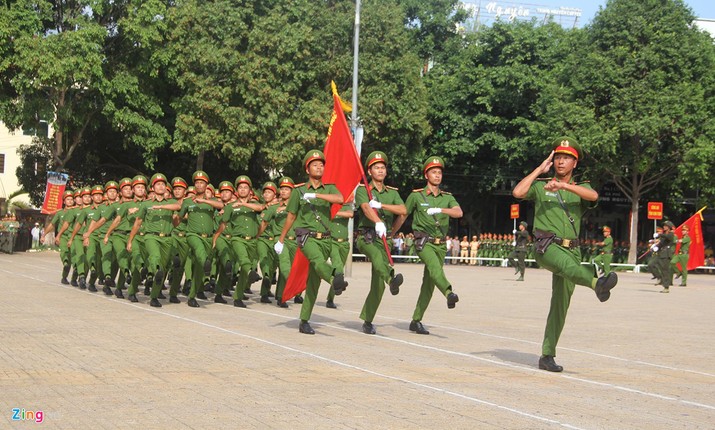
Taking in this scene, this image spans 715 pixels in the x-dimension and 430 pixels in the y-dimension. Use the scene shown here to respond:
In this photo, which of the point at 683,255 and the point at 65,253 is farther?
the point at 683,255

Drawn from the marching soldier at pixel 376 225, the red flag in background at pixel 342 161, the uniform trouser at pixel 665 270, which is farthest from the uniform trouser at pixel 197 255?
the uniform trouser at pixel 665 270

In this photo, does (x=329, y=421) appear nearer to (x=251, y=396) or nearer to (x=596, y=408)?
(x=251, y=396)

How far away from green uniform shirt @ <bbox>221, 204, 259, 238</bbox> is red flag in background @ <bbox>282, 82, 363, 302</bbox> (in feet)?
10.7

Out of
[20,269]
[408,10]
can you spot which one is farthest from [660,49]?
[20,269]

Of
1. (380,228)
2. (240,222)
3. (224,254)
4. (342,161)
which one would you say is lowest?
(224,254)

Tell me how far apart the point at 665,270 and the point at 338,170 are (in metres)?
17.3

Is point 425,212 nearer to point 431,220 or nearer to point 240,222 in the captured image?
point 431,220

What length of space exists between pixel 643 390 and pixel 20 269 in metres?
25.3

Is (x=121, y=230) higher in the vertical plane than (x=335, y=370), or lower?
higher

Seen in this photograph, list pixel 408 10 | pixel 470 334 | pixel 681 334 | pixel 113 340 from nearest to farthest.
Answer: pixel 113 340
pixel 470 334
pixel 681 334
pixel 408 10

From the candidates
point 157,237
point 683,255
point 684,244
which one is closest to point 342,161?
point 157,237

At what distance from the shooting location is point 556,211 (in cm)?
1061

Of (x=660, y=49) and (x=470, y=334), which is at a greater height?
(x=660, y=49)

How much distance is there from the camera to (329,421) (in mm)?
7410
